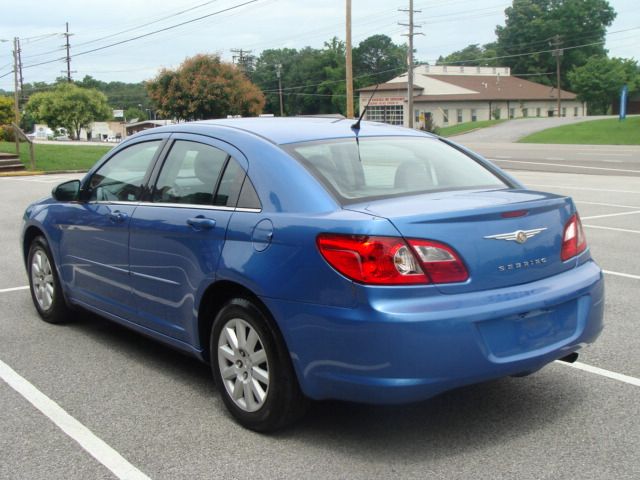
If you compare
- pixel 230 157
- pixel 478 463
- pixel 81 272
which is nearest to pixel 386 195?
pixel 230 157

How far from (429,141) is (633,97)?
111776 mm

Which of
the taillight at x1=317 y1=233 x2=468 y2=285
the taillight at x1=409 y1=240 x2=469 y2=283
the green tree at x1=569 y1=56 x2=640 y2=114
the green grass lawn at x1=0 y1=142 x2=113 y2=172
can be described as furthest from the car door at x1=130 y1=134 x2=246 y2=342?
the green tree at x1=569 y1=56 x2=640 y2=114

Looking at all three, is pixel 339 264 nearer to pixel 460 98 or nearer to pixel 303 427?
Result: pixel 303 427

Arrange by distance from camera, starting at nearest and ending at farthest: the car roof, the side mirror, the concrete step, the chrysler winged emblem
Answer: the chrysler winged emblem, the car roof, the side mirror, the concrete step

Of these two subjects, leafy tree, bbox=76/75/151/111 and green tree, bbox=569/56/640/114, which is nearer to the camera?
green tree, bbox=569/56/640/114

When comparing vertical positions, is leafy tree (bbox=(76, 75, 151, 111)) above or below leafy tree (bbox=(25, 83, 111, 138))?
above

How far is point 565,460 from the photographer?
3504 millimetres

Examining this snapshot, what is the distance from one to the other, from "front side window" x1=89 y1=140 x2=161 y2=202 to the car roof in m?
0.23

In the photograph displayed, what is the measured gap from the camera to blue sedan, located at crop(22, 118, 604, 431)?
3365mm

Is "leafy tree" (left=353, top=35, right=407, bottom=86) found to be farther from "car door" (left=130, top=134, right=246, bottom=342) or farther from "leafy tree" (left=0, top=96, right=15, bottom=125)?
"car door" (left=130, top=134, right=246, bottom=342)

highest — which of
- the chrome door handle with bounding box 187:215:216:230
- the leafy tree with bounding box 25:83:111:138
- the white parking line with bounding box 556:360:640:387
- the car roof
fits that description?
the leafy tree with bounding box 25:83:111:138

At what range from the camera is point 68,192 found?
5.64 meters

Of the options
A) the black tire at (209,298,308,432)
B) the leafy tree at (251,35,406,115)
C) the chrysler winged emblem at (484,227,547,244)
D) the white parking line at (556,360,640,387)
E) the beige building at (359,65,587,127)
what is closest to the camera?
the chrysler winged emblem at (484,227,547,244)

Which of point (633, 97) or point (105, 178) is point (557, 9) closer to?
point (633, 97)
